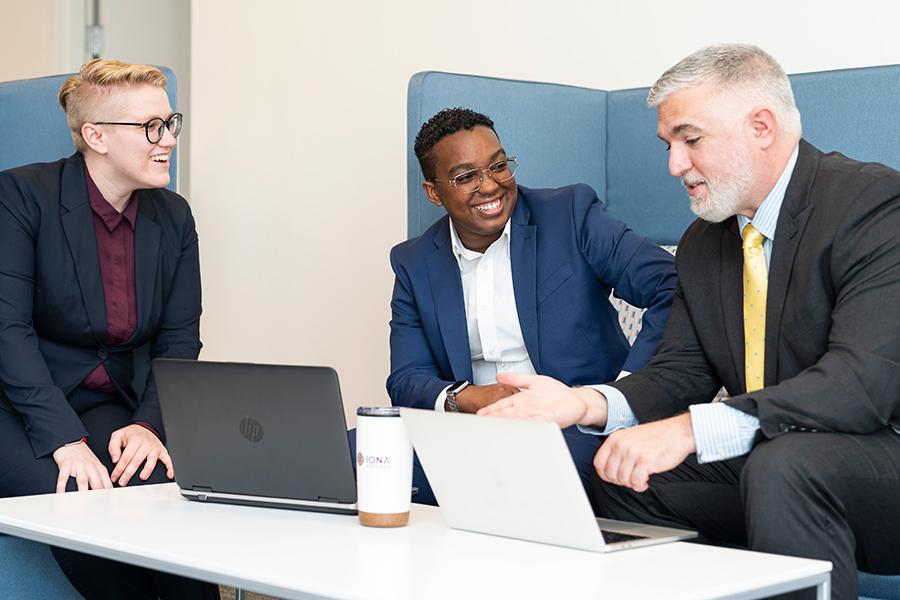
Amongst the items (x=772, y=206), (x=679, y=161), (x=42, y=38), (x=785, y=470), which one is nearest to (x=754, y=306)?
(x=772, y=206)

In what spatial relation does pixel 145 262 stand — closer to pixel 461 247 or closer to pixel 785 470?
pixel 461 247

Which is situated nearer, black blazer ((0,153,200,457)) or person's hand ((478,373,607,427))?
person's hand ((478,373,607,427))

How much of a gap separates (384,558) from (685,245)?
103cm

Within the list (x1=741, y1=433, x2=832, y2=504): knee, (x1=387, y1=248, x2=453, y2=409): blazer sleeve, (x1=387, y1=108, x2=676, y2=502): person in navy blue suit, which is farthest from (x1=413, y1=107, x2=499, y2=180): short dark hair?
(x1=741, y1=433, x2=832, y2=504): knee

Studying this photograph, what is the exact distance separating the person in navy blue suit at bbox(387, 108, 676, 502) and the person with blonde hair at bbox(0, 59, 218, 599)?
595 millimetres

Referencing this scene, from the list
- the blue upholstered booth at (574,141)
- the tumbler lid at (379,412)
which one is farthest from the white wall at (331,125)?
the tumbler lid at (379,412)

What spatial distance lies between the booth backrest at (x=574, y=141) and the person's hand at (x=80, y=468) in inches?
40.5

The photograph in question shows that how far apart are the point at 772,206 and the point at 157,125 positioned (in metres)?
1.52

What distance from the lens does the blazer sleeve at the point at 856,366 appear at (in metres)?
1.82

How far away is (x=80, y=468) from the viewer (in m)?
2.60

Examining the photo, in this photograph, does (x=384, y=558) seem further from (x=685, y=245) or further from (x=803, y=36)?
(x=803, y=36)

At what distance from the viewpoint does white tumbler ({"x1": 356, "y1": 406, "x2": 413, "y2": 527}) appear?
179cm

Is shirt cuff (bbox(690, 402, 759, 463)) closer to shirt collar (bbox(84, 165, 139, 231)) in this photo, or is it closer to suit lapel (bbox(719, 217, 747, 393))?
suit lapel (bbox(719, 217, 747, 393))

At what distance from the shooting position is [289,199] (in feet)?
14.8
